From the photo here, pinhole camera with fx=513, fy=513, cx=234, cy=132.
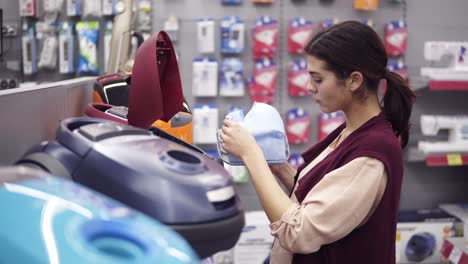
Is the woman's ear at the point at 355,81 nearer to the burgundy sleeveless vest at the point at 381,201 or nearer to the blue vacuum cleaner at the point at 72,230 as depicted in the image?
the burgundy sleeveless vest at the point at 381,201

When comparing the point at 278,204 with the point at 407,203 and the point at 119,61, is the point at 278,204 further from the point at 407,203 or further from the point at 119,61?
the point at 407,203

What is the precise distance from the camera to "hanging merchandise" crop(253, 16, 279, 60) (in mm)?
3496

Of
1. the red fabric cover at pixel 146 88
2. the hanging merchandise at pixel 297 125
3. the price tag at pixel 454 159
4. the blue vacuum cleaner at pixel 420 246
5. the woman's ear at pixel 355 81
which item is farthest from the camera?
the hanging merchandise at pixel 297 125

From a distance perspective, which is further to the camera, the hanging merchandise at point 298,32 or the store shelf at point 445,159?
the hanging merchandise at point 298,32

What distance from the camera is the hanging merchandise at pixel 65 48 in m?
3.55

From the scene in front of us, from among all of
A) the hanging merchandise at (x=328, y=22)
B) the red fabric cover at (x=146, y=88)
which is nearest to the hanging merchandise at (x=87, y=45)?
the hanging merchandise at (x=328, y=22)

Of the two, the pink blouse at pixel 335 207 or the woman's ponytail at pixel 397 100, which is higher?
the woman's ponytail at pixel 397 100

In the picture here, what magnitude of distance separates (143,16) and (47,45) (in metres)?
0.70

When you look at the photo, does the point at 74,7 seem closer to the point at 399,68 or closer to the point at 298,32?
the point at 298,32

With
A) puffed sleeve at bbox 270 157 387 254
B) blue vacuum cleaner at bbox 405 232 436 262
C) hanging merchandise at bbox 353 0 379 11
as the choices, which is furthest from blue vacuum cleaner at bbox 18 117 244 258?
hanging merchandise at bbox 353 0 379 11

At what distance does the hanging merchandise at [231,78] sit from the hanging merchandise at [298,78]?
35 cm

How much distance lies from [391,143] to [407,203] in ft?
8.85

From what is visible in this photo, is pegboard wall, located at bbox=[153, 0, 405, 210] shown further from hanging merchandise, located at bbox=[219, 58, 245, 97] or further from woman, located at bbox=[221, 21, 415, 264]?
woman, located at bbox=[221, 21, 415, 264]

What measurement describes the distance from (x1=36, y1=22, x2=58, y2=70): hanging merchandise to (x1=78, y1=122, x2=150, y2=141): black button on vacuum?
306 cm
